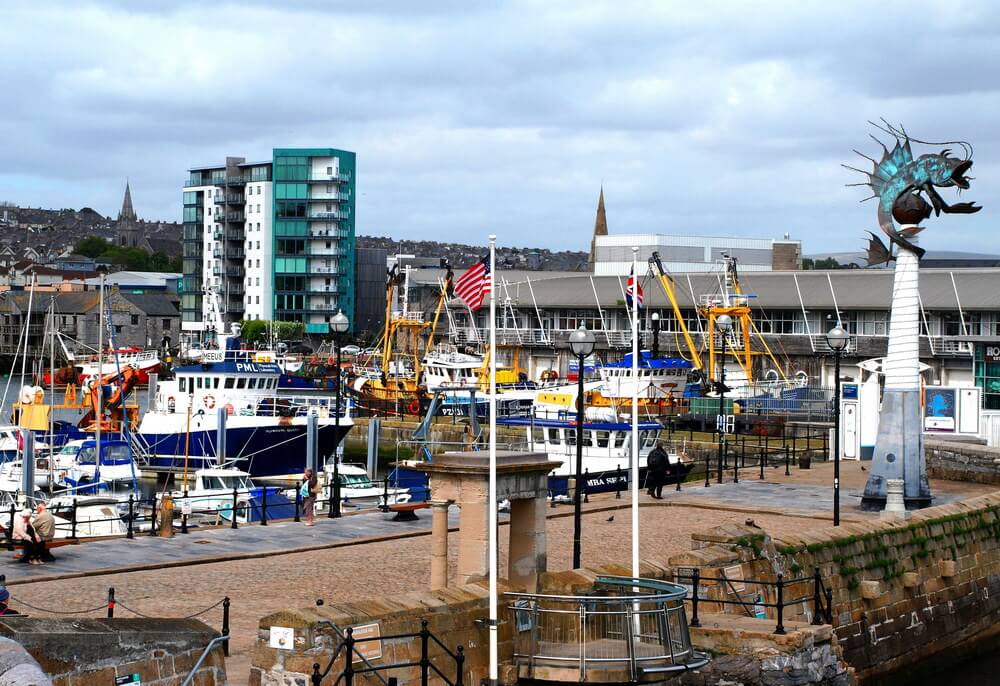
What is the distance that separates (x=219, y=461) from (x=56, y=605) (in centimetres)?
3137

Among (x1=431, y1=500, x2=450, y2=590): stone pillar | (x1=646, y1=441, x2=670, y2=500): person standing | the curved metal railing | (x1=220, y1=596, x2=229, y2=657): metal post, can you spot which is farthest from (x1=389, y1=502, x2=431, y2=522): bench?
the curved metal railing

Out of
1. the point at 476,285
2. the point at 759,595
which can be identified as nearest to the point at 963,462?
the point at 759,595

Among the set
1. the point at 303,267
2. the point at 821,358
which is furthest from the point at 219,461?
the point at 303,267

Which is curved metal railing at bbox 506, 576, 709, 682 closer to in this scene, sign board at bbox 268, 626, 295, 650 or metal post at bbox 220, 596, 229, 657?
sign board at bbox 268, 626, 295, 650

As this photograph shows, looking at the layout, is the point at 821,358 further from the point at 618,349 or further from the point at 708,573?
the point at 708,573

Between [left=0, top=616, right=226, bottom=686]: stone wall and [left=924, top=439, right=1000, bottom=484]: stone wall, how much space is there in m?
28.2

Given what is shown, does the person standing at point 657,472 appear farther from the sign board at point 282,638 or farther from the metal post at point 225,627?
the sign board at point 282,638

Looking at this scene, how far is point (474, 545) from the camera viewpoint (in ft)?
55.8

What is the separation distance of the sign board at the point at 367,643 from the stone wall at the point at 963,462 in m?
26.8

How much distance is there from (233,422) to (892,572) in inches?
1418

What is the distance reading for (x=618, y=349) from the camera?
3393 inches

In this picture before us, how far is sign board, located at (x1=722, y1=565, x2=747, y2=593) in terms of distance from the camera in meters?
21.5

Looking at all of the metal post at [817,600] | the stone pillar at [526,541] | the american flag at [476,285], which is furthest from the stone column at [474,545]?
the metal post at [817,600]

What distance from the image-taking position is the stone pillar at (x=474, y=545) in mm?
16947
